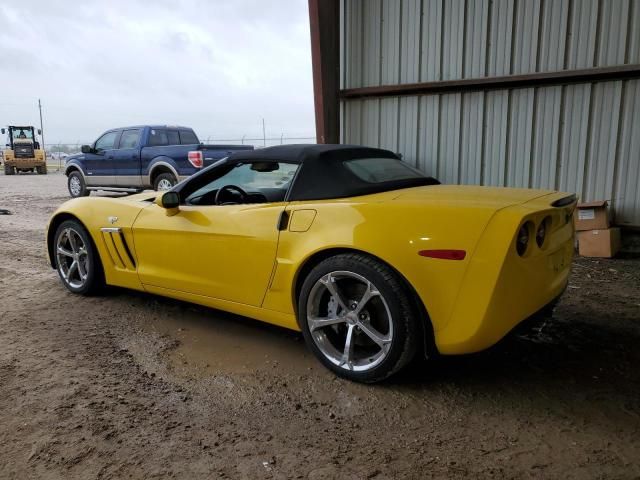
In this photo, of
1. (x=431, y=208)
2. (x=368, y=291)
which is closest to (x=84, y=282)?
(x=368, y=291)

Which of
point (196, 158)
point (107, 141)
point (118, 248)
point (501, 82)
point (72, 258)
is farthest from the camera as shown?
point (107, 141)

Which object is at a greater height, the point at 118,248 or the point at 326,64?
the point at 326,64

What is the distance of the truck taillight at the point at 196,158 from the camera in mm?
10125

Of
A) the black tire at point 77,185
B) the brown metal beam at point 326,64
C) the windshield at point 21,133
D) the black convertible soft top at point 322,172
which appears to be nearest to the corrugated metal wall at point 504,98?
the brown metal beam at point 326,64

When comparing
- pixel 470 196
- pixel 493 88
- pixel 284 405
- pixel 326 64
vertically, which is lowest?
pixel 284 405

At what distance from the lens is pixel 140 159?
11484 millimetres

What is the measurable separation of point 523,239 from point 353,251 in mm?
862

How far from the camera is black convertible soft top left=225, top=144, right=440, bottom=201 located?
3043mm

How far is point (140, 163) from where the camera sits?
37.7ft

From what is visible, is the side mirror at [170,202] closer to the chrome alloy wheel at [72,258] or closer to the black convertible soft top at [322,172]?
the black convertible soft top at [322,172]

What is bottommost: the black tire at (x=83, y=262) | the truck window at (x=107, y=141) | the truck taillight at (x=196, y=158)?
the black tire at (x=83, y=262)

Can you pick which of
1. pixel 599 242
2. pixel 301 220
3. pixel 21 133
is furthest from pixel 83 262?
pixel 21 133

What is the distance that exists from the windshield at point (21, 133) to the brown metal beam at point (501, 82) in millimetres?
24979

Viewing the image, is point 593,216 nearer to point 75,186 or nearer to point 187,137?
point 187,137
